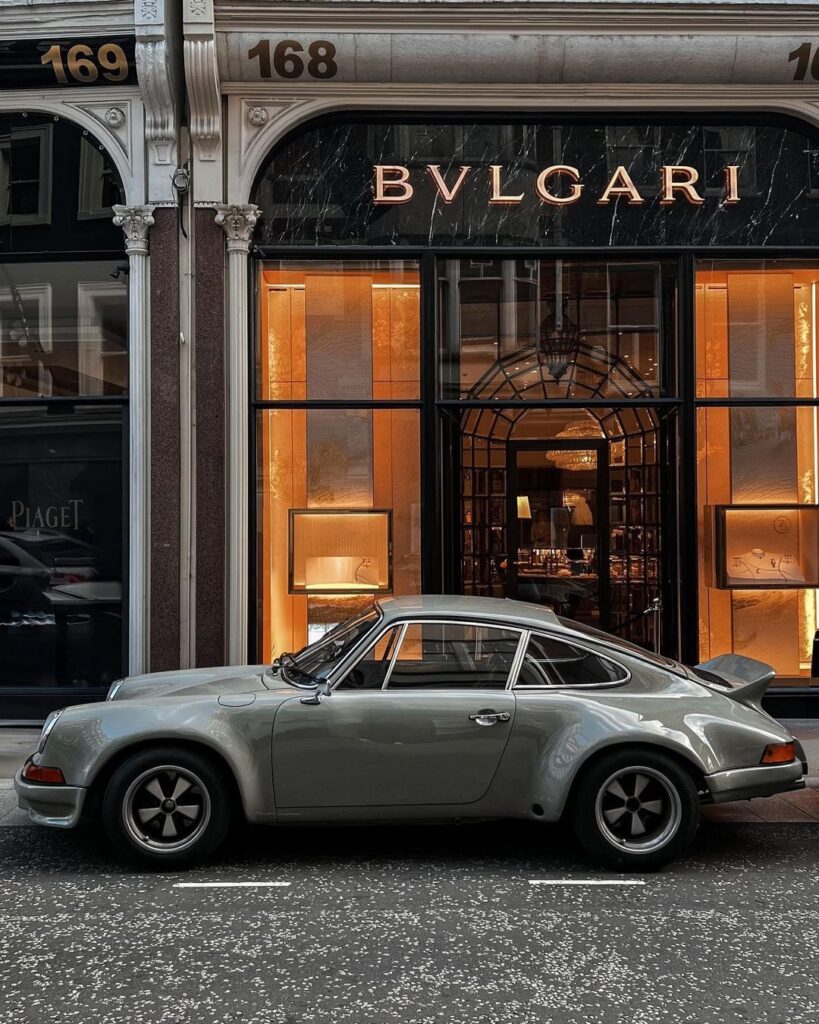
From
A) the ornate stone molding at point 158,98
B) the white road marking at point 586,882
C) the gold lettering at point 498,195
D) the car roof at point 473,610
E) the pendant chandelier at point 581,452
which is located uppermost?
the ornate stone molding at point 158,98

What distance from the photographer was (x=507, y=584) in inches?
372

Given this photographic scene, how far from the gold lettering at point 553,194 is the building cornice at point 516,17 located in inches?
48.4

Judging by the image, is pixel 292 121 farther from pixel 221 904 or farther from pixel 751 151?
pixel 221 904

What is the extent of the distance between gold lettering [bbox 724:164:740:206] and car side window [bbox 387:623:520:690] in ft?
19.8

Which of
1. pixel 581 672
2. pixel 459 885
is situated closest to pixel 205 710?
pixel 459 885

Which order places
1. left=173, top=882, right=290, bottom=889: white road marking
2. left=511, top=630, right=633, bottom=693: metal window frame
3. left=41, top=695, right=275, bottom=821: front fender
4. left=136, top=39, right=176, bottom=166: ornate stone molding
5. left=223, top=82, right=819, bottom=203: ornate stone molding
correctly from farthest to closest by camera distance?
left=223, top=82, right=819, bottom=203: ornate stone molding, left=136, top=39, right=176, bottom=166: ornate stone molding, left=511, top=630, right=633, bottom=693: metal window frame, left=41, top=695, right=275, bottom=821: front fender, left=173, top=882, right=290, bottom=889: white road marking

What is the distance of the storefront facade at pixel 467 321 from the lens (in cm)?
856

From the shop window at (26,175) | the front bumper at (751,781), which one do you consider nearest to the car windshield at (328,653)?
the front bumper at (751,781)

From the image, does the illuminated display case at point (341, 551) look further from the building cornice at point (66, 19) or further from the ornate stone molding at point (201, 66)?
the building cornice at point (66, 19)

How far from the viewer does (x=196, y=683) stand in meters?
5.32

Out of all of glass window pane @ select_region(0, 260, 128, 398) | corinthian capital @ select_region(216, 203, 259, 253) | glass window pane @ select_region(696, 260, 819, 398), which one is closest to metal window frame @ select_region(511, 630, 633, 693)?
glass window pane @ select_region(696, 260, 819, 398)

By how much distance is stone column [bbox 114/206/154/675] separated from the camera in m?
8.55

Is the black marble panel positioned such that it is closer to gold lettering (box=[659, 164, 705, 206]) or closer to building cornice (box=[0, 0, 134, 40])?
gold lettering (box=[659, 164, 705, 206])

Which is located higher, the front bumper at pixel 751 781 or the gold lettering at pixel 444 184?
the gold lettering at pixel 444 184
